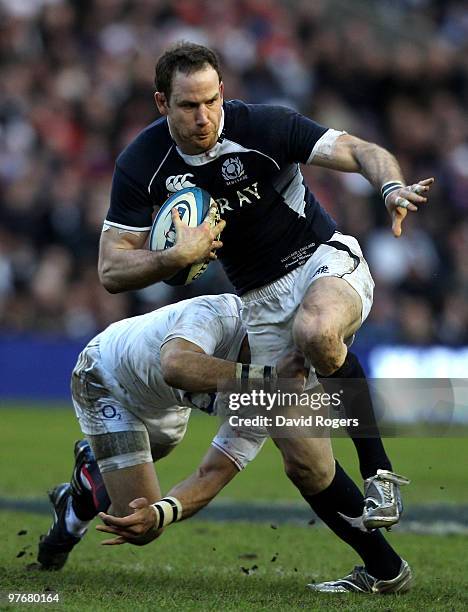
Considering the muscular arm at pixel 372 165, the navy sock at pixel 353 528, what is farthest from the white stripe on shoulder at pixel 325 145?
the navy sock at pixel 353 528

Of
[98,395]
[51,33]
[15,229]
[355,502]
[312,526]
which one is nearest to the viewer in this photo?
[355,502]

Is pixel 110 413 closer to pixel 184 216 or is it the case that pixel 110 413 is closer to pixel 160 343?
pixel 160 343

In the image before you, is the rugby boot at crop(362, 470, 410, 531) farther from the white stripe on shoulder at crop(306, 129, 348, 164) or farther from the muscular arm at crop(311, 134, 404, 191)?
the white stripe on shoulder at crop(306, 129, 348, 164)

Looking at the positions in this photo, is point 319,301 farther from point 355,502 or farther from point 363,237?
point 363,237

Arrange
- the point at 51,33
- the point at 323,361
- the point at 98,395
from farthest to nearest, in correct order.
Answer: the point at 51,33
the point at 98,395
the point at 323,361

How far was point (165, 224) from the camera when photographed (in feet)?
20.3

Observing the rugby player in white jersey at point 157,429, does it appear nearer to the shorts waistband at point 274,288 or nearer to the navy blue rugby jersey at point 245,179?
the shorts waistband at point 274,288

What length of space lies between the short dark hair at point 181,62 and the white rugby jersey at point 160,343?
115cm

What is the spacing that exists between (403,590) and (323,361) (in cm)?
124

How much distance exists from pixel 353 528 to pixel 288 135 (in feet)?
6.69

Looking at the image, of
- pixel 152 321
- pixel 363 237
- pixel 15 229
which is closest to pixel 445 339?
pixel 363 237

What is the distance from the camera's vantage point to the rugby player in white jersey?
6000 mm

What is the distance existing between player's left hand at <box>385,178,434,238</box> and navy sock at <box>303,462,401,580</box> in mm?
1383

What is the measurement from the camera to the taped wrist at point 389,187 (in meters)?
5.88
